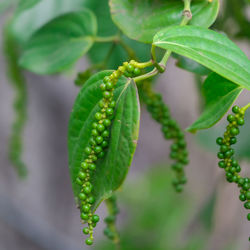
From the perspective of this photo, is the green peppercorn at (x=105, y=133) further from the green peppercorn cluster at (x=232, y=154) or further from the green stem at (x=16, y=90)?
the green stem at (x=16, y=90)

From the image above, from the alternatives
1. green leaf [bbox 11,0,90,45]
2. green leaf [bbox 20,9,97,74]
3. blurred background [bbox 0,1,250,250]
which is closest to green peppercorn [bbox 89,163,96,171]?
green leaf [bbox 20,9,97,74]

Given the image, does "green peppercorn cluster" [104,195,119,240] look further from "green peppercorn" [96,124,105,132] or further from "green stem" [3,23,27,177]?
"green stem" [3,23,27,177]

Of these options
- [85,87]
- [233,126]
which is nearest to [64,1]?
[85,87]

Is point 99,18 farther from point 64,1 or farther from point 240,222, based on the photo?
point 240,222

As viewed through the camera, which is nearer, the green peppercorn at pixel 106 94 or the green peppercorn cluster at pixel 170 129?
the green peppercorn at pixel 106 94

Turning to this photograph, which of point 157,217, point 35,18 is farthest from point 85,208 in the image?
point 157,217

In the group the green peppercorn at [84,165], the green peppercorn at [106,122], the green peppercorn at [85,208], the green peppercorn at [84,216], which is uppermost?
the green peppercorn at [106,122]

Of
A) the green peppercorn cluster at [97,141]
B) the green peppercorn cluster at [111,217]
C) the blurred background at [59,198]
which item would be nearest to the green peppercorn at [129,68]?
the green peppercorn cluster at [97,141]

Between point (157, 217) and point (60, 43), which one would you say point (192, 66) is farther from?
point (157, 217)
